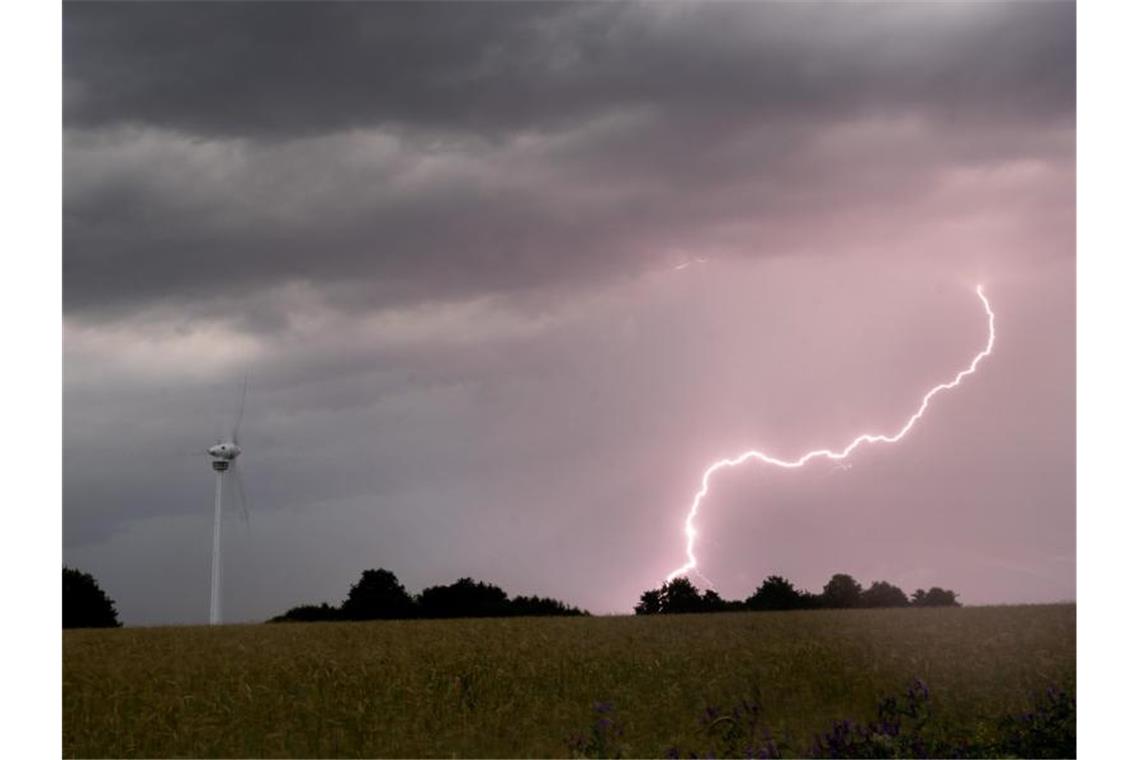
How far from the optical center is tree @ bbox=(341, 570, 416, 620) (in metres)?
39.6

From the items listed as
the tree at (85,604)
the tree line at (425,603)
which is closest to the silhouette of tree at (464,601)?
the tree line at (425,603)

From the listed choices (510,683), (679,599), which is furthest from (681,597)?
(510,683)

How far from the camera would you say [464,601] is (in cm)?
3906

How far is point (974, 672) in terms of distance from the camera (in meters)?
20.5

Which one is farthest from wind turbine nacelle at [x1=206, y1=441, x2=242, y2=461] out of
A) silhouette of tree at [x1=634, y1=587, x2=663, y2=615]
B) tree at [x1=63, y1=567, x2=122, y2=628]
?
silhouette of tree at [x1=634, y1=587, x2=663, y2=615]

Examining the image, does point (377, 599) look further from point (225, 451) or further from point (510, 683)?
point (510, 683)

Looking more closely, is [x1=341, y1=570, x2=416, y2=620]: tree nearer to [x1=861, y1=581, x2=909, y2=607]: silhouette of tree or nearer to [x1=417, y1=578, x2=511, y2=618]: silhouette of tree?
[x1=417, y1=578, x2=511, y2=618]: silhouette of tree

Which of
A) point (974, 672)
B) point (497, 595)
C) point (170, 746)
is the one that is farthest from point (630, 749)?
point (497, 595)

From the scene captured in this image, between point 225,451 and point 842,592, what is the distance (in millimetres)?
25597

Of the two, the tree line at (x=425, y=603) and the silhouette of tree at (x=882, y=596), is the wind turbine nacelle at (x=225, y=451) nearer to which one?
the tree line at (x=425, y=603)

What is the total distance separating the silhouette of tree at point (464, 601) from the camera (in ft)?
127

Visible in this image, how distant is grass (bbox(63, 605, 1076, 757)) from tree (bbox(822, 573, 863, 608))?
14.6 metres

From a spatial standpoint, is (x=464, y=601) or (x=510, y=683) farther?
(x=464, y=601)
